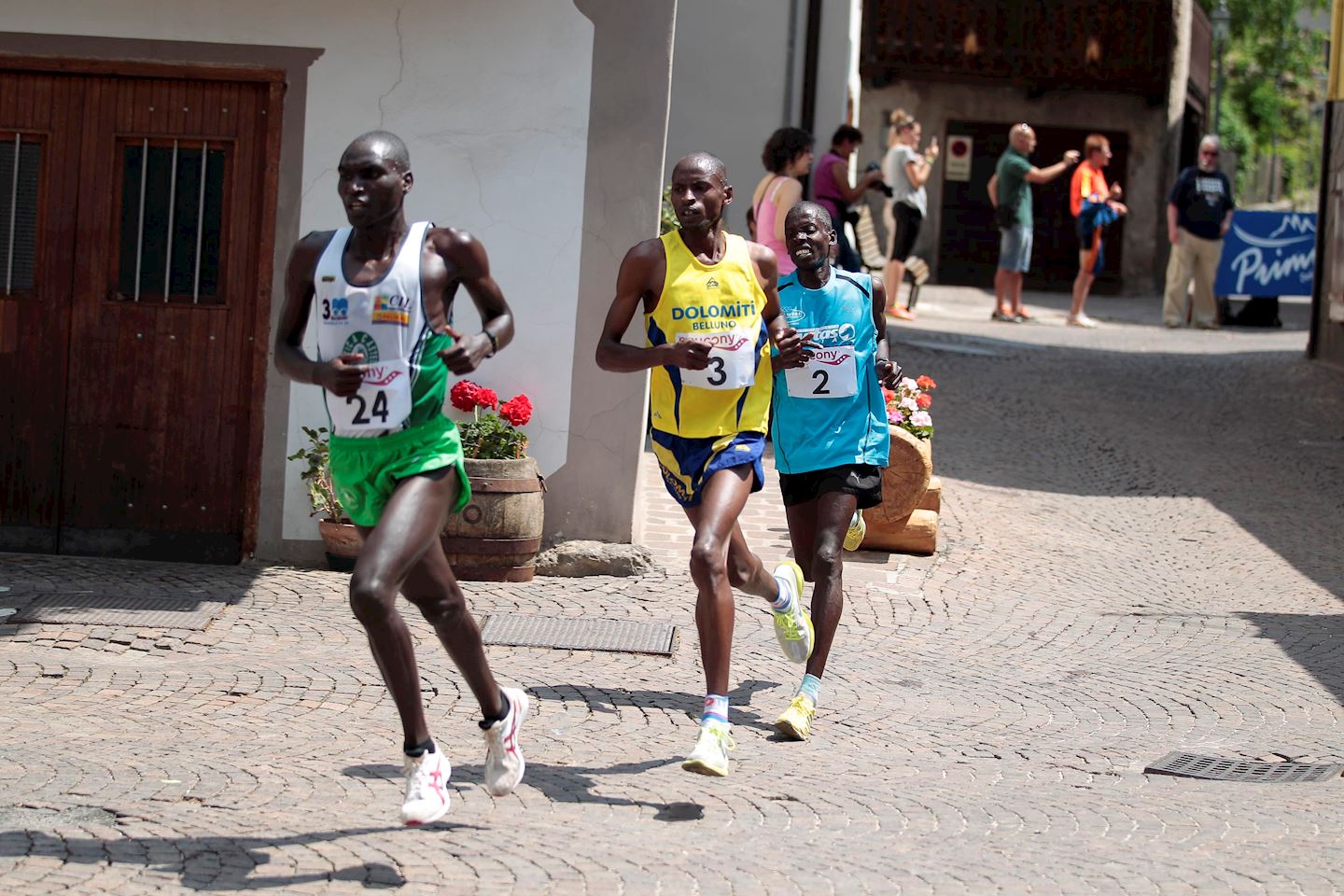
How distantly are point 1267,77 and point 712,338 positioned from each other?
128ft

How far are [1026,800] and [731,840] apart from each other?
112 centimetres

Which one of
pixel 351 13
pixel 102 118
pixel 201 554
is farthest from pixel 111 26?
pixel 201 554

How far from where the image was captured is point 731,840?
507 centimetres

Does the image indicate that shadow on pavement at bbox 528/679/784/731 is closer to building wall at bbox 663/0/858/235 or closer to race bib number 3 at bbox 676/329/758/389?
race bib number 3 at bbox 676/329/758/389

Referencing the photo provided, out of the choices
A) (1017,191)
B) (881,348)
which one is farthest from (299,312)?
(1017,191)

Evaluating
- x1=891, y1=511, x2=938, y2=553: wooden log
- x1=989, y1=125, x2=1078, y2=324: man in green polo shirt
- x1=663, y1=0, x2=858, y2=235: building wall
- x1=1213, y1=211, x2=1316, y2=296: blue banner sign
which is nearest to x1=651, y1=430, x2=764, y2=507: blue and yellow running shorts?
x1=891, y1=511, x2=938, y2=553: wooden log

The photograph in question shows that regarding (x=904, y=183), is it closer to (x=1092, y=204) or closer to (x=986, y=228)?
(x=1092, y=204)

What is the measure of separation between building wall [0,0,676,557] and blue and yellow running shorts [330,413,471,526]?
13.2 ft

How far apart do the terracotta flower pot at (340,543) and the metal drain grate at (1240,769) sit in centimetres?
421

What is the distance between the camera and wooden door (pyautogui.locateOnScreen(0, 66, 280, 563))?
903 cm


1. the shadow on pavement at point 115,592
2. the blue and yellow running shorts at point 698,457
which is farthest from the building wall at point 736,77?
the blue and yellow running shorts at point 698,457

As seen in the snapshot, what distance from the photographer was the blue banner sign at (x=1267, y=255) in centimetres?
2020

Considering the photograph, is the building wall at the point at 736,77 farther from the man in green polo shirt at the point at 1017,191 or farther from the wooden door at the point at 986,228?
the wooden door at the point at 986,228

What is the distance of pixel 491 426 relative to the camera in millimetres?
8930
